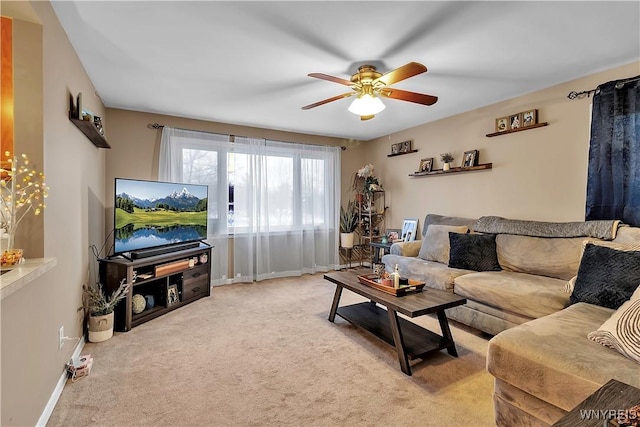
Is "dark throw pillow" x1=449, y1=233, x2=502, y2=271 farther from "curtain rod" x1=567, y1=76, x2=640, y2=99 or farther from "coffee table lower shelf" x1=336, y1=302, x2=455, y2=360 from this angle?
"curtain rod" x1=567, y1=76, x2=640, y2=99

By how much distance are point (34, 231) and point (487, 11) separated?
118 inches

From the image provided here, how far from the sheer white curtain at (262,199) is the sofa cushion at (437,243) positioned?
1873 mm

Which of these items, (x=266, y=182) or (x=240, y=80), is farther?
(x=266, y=182)

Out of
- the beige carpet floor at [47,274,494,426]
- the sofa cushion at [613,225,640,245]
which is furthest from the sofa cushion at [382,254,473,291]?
the sofa cushion at [613,225,640,245]

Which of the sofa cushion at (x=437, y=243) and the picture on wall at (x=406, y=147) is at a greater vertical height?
the picture on wall at (x=406, y=147)

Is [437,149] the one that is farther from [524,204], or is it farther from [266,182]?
[266,182]

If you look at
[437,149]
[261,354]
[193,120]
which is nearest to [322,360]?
[261,354]

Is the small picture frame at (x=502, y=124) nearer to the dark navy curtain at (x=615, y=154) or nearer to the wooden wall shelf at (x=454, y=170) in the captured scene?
the wooden wall shelf at (x=454, y=170)

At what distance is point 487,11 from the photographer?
1908mm

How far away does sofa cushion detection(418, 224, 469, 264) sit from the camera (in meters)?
3.69

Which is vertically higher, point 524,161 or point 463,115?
point 463,115

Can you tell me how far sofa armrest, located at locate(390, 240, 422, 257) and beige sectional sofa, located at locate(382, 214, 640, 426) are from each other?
0.04 feet

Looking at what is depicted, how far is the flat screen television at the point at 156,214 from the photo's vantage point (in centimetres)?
303

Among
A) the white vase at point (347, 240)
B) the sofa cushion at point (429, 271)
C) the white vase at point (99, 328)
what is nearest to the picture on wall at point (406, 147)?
the white vase at point (347, 240)
